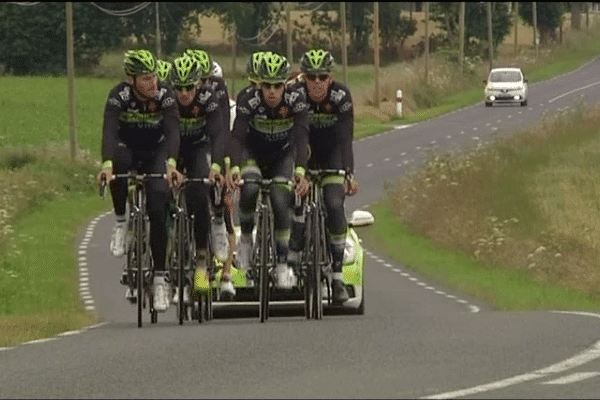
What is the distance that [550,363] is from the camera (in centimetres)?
1198

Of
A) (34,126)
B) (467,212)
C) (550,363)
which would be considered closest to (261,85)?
(550,363)

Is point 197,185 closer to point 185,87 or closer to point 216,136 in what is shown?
point 216,136

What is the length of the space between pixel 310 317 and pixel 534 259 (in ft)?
53.8

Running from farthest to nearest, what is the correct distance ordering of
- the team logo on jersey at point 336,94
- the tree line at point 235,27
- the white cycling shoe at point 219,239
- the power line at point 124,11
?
the power line at point 124,11, the tree line at point 235,27, the white cycling shoe at point 219,239, the team logo on jersey at point 336,94

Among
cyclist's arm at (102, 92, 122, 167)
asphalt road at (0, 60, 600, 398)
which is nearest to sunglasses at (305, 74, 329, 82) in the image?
cyclist's arm at (102, 92, 122, 167)

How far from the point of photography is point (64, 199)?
2000 inches

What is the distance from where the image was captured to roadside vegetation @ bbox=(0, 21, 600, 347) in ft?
95.9

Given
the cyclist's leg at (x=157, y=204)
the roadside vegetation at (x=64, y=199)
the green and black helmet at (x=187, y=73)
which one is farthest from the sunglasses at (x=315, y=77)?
the roadside vegetation at (x=64, y=199)

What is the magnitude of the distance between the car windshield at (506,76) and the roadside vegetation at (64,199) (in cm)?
309

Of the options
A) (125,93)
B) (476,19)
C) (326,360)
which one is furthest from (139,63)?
(476,19)

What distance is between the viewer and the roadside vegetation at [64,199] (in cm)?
2923

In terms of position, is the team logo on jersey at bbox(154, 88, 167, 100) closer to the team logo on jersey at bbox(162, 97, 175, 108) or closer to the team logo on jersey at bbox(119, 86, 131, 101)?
the team logo on jersey at bbox(162, 97, 175, 108)

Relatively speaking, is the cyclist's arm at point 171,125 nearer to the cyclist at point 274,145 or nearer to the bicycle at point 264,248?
the cyclist at point 274,145

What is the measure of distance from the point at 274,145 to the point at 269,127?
0.18 metres
